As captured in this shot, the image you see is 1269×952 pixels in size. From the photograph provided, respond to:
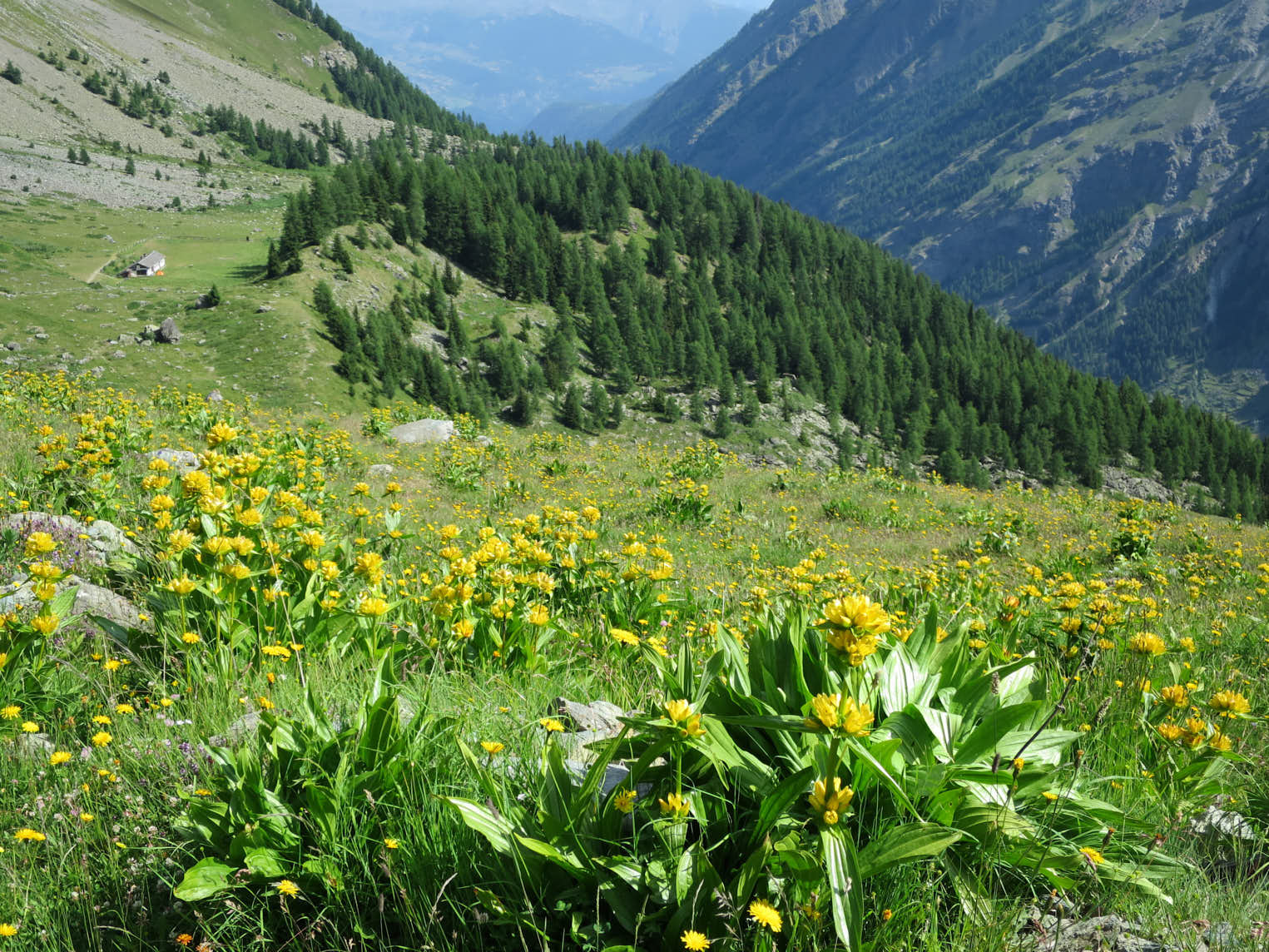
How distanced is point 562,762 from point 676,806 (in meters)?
0.43

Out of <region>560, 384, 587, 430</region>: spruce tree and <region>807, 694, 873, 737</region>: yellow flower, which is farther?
<region>560, 384, 587, 430</region>: spruce tree

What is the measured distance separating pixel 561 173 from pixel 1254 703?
102957mm

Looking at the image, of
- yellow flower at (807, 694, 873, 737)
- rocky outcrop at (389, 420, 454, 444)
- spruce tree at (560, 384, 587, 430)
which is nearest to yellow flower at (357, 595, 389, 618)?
yellow flower at (807, 694, 873, 737)

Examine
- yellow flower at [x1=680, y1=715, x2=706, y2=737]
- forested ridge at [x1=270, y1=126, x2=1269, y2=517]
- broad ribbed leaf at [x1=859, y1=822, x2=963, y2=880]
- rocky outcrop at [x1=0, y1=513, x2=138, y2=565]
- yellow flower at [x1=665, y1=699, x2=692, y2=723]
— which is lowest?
rocky outcrop at [x1=0, y1=513, x2=138, y2=565]

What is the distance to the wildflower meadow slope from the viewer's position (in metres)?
1.83

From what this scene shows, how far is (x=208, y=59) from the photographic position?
151500 millimetres

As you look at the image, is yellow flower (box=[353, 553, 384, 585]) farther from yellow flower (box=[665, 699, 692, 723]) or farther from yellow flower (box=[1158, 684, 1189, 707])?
yellow flower (box=[1158, 684, 1189, 707])

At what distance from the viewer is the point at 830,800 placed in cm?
163

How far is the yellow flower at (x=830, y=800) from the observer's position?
5.27 feet

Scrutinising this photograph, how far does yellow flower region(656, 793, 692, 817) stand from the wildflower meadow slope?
0.05 ft

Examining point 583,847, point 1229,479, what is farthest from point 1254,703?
point 1229,479

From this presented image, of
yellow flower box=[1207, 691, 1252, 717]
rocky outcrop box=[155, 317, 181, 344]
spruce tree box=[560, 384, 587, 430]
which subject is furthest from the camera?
spruce tree box=[560, 384, 587, 430]

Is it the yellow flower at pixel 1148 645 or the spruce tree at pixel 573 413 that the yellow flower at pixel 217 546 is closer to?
the yellow flower at pixel 1148 645

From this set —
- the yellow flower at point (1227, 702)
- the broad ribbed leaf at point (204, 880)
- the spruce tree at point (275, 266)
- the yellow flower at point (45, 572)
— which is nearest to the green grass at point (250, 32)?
the spruce tree at point (275, 266)
